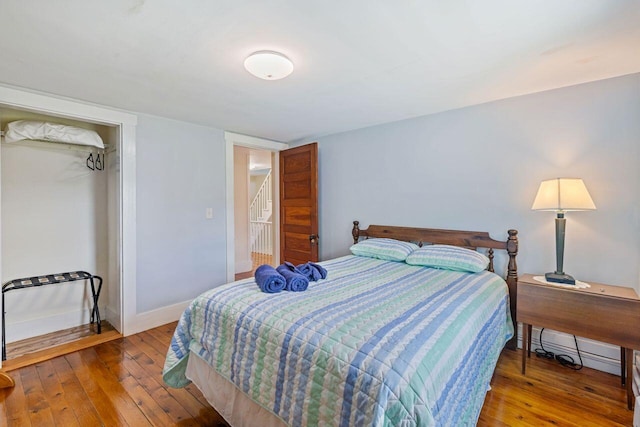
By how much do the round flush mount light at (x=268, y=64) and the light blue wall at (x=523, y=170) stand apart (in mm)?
1757

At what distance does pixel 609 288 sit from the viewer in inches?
78.4

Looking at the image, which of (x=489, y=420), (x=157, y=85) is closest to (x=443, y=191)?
(x=489, y=420)

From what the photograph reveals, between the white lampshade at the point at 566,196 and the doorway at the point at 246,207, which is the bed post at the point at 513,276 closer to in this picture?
the white lampshade at the point at 566,196

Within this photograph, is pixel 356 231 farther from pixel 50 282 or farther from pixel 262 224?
pixel 262 224

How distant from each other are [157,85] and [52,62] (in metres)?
0.59

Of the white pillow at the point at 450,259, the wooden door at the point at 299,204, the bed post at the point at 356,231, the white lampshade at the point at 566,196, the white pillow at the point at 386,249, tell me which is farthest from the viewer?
the wooden door at the point at 299,204

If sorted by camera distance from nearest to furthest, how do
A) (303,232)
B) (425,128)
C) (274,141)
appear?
(425,128) < (303,232) < (274,141)

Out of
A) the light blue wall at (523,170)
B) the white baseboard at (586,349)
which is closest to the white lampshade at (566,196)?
the light blue wall at (523,170)

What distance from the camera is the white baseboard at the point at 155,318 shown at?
287 centimetres

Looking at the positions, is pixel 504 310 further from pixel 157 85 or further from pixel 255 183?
pixel 255 183

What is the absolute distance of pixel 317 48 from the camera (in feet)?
5.61

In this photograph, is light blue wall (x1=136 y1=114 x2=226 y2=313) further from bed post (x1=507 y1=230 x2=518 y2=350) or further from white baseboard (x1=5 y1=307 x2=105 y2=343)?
bed post (x1=507 y1=230 x2=518 y2=350)

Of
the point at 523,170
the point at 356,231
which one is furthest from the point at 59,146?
the point at 523,170

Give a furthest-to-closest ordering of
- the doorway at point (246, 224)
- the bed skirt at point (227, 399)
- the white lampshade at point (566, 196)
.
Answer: the doorway at point (246, 224)
the white lampshade at point (566, 196)
the bed skirt at point (227, 399)
